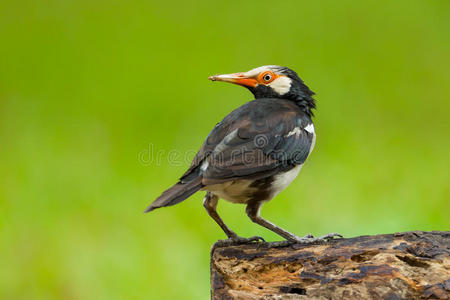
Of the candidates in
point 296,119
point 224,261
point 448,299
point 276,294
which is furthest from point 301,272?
point 296,119

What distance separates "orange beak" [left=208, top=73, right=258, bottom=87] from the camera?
6.72 m

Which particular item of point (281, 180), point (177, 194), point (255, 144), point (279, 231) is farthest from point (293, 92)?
point (177, 194)

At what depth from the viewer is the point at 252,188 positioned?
5.74m

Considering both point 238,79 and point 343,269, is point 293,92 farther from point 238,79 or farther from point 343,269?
point 343,269

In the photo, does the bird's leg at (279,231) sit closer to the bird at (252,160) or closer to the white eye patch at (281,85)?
the bird at (252,160)

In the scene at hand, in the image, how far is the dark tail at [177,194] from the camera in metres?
5.13

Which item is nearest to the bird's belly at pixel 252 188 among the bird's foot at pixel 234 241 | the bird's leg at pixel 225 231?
the bird's leg at pixel 225 231

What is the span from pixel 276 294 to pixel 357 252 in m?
0.80

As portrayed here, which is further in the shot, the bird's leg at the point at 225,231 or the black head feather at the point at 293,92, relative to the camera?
the black head feather at the point at 293,92

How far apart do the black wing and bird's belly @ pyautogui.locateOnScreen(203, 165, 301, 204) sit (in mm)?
106

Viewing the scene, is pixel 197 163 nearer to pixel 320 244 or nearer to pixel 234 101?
pixel 320 244

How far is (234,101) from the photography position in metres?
A: 11.0

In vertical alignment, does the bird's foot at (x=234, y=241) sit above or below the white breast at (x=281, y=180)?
below

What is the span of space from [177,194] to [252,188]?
33.6 inches
